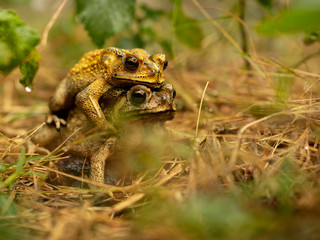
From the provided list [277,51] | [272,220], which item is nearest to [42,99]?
[272,220]

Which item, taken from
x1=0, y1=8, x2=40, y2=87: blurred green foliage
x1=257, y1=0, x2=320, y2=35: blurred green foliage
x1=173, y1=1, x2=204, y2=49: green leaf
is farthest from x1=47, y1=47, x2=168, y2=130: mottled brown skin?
x1=173, y1=1, x2=204, y2=49: green leaf

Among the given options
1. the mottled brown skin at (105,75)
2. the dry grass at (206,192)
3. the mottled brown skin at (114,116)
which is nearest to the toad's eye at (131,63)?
the mottled brown skin at (105,75)

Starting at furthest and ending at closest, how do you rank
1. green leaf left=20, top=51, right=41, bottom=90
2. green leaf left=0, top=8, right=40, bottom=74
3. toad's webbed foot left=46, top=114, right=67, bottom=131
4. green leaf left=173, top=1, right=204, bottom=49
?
green leaf left=173, top=1, right=204, bottom=49
toad's webbed foot left=46, top=114, right=67, bottom=131
green leaf left=20, top=51, right=41, bottom=90
green leaf left=0, top=8, right=40, bottom=74

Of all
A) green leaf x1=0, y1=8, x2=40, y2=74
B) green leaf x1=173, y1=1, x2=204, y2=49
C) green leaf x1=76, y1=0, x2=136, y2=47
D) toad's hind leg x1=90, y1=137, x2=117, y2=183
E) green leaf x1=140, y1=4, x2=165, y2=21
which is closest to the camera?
toad's hind leg x1=90, y1=137, x2=117, y2=183

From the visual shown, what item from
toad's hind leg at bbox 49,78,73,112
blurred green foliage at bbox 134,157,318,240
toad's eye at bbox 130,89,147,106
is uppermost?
toad's hind leg at bbox 49,78,73,112

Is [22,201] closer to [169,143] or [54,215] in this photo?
[54,215]

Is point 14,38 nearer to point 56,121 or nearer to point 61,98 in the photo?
point 61,98

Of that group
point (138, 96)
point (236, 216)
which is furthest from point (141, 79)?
point (236, 216)

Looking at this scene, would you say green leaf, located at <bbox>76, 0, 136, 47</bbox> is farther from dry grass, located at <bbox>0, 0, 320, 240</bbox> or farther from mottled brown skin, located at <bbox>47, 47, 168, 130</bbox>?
dry grass, located at <bbox>0, 0, 320, 240</bbox>
